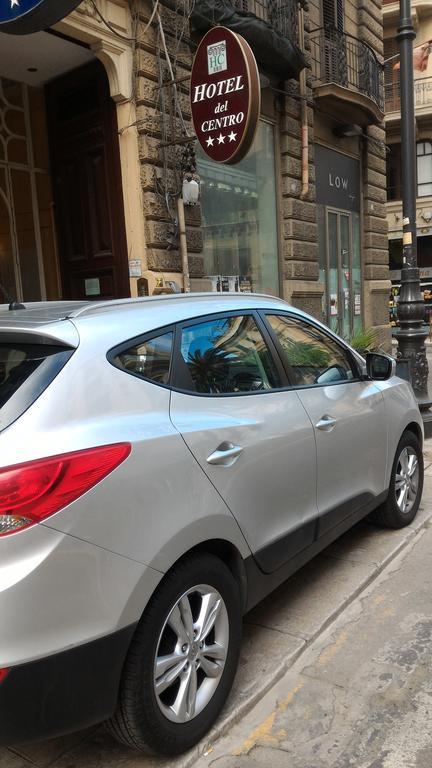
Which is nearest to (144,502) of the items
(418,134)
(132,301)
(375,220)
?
(132,301)

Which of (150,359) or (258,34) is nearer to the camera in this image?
(150,359)

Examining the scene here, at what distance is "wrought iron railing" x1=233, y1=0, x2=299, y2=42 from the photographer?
31.6ft

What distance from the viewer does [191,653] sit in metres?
2.21

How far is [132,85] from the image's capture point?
773cm

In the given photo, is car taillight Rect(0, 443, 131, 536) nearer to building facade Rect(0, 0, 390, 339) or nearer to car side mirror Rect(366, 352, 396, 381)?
car side mirror Rect(366, 352, 396, 381)

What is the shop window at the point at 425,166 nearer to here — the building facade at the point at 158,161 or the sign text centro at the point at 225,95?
the building facade at the point at 158,161

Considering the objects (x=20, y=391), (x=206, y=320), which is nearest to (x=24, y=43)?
(x=206, y=320)

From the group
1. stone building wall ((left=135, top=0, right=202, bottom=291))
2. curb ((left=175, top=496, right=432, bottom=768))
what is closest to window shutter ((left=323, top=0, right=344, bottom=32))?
stone building wall ((left=135, top=0, right=202, bottom=291))

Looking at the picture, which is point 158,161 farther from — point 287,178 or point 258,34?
point 287,178

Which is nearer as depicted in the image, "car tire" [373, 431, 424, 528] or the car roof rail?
the car roof rail

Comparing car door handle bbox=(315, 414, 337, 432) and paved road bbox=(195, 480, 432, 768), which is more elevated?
car door handle bbox=(315, 414, 337, 432)

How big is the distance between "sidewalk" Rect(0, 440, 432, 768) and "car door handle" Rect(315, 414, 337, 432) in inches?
39.3

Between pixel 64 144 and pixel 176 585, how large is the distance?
8.04m

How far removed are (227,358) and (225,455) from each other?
1.85 ft
